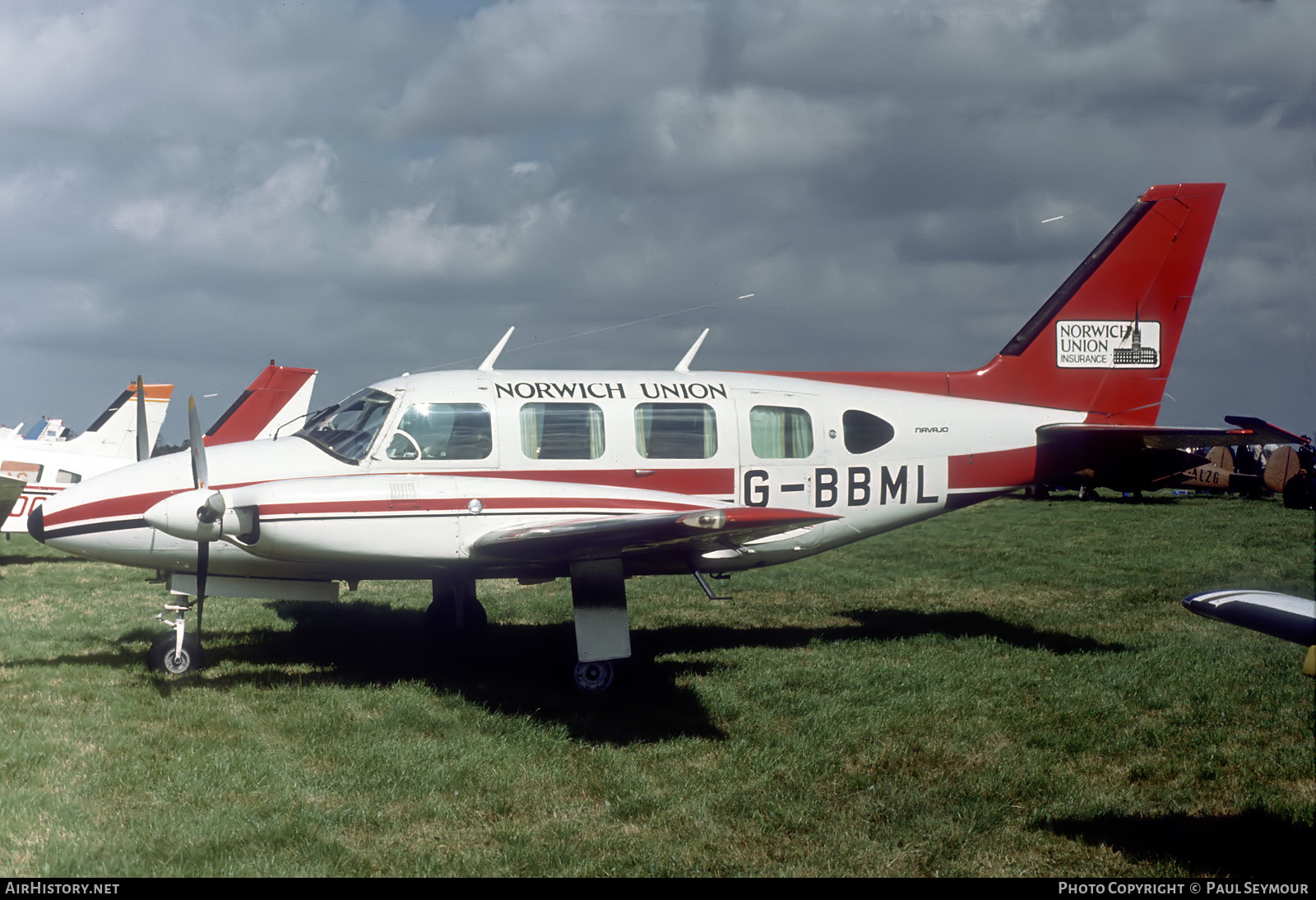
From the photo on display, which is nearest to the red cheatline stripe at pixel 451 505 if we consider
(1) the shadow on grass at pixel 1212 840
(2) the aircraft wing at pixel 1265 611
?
(1) the shadow on grass at pixel 1212 840

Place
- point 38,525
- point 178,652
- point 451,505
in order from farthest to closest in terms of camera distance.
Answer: point 178,652 < point 38,525 < point 451,505

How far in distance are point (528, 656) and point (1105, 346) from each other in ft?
25.4

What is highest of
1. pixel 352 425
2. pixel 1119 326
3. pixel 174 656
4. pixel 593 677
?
pixel 1119 326

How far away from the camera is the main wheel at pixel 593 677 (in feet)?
27.2

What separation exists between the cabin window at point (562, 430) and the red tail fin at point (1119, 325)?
4.58 metres

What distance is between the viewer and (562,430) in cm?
931

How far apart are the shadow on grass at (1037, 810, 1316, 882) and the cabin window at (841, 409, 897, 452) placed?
5.09m

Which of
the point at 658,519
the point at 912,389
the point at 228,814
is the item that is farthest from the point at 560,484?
the point at 912,389

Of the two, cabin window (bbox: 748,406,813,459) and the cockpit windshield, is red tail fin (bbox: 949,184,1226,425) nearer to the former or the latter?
cabin window (bbox: 748,406,813,459)

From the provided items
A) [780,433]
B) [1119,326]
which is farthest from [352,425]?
[1119,326]

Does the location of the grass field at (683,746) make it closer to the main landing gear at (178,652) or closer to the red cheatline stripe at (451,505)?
the main landing gear at (178,652)

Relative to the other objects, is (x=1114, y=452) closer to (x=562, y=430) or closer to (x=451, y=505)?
(x=562, y=430)

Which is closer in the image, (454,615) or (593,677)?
(593,677)

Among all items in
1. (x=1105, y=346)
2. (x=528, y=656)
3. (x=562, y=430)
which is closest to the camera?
(x=562, y=430)
